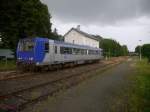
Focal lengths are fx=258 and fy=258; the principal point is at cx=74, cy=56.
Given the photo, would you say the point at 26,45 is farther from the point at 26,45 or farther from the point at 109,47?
the point at 109,47

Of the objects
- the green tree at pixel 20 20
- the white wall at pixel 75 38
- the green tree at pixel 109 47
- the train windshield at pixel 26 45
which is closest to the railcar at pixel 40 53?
the train windshield at pixel 26 45

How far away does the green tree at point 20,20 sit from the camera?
34000 millimetres

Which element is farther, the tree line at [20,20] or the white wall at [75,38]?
the white wall at [75,38]

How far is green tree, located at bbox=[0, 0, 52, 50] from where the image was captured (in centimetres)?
3400

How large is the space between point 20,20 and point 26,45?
15.2 m

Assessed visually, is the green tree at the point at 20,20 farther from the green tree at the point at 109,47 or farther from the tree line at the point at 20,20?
the green tree at the point at 109,47

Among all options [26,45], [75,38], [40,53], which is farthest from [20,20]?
[75,38]

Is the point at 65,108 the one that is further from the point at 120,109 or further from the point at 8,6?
the point at 8,6

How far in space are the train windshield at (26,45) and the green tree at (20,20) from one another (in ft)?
35.8

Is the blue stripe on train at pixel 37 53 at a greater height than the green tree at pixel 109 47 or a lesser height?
lesser

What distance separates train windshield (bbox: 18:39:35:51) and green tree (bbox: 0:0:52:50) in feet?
35.8

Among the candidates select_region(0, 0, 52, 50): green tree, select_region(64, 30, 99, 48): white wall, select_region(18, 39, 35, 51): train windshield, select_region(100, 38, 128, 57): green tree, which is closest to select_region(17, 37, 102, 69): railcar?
select_region(18, 39, 35, 51): train windshield

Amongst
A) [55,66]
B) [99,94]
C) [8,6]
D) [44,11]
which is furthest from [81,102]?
[44,11]

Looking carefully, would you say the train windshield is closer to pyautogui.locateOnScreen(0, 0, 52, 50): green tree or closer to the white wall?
pyautogui.locateOnScreen(0, 0, 52, 50): green tree
